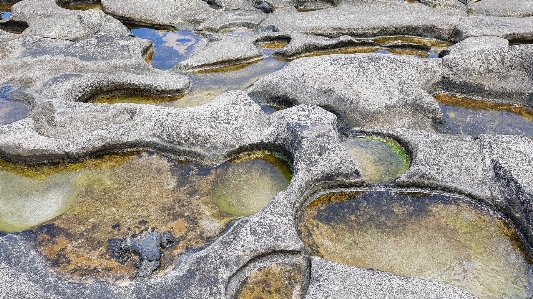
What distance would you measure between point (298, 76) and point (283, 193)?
2.33m

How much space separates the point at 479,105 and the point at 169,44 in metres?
5.07

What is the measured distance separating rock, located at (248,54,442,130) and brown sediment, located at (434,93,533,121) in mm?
323

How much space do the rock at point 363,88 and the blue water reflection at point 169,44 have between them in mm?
1898

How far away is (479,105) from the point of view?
6051 millimetres

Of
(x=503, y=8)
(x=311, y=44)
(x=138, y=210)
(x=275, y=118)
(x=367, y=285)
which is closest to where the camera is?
(x=367, y=285)

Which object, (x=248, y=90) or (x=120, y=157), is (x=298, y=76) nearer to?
(x=248, y=90)

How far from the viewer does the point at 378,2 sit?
887 cm

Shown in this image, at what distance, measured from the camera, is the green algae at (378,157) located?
470cm

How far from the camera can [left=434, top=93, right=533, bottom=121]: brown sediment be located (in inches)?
234

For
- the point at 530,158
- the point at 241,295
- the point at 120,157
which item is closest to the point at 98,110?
the point at 120,157

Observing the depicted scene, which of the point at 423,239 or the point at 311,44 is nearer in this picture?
the point at 423,239

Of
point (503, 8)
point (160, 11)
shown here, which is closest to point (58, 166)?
point (160, 11)

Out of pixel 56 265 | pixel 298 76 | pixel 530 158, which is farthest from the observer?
pixel 298 76

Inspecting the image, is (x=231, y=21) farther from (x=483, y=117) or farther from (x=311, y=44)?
(x=483, y=117)
